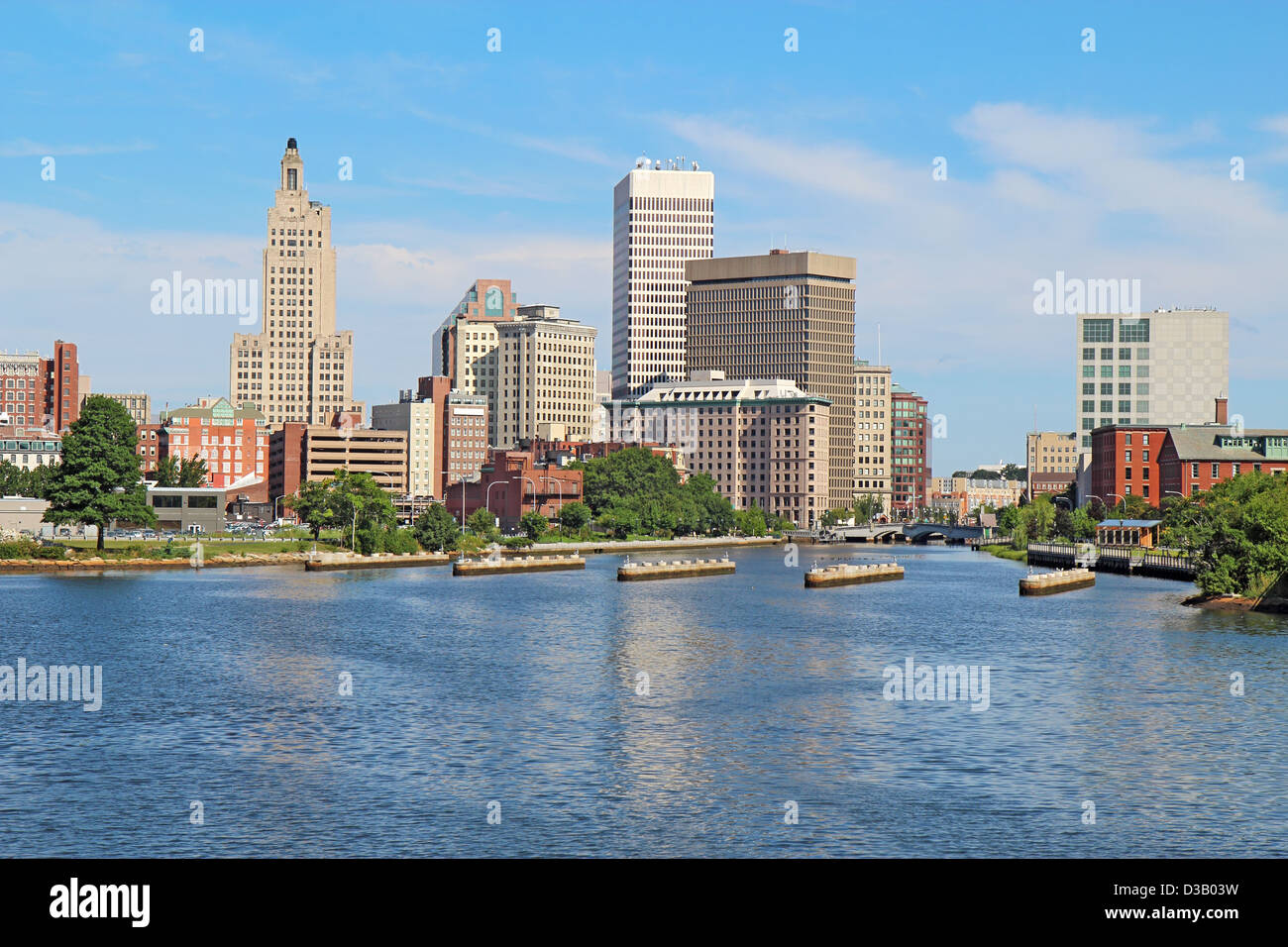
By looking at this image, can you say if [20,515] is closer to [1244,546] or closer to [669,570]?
[669,570]

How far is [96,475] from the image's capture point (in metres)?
152

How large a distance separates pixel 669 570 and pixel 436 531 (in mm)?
43720

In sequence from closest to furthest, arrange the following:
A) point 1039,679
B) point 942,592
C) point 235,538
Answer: point 1039,679
point 942,592
point 235,538

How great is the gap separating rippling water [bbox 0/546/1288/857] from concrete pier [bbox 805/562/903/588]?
48.5 metres

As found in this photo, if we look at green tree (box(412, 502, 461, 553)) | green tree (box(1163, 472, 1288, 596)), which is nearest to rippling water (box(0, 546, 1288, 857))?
green tree (box(1163, 472, 1288, 596))

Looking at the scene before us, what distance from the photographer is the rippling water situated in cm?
3431

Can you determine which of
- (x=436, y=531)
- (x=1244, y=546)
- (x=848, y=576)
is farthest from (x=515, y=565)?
(x=1244, y=546)

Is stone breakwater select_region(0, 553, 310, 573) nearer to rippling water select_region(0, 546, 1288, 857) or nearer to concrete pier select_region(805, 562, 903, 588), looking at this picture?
rippling water select_region(0, 546, 1288, 857)

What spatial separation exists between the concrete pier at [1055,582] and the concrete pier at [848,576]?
21249 mm

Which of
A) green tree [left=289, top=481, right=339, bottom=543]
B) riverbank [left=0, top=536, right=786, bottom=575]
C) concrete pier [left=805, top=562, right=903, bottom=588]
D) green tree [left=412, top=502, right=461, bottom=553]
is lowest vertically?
concrete pier [left=805, top=562, right=903, bottom=588]
